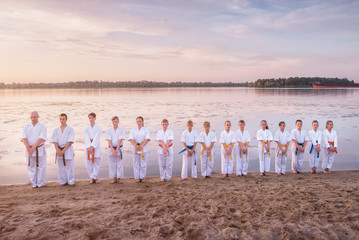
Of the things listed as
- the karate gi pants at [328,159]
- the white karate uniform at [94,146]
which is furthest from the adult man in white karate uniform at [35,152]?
the karate gi pants at [328,159]

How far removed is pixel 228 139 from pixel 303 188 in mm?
2455

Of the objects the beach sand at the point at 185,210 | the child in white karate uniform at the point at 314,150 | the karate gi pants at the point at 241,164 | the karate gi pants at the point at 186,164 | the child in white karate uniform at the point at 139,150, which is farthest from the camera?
the child in white karate uniform at the point at 314,150

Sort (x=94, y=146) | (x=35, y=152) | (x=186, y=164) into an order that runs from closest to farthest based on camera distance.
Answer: (x=35, y=152) → (x=94, y=146) → (x=186, y=164)

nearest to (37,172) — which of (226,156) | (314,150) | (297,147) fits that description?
(226,156)

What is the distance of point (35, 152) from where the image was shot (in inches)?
274

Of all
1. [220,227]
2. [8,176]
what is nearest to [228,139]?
[220,227]

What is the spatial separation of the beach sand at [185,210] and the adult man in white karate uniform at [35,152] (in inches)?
12.7

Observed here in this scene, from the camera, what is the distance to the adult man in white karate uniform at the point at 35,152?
6949 mm

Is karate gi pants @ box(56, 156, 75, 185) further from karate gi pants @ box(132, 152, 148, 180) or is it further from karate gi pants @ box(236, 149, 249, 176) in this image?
karate gi pants @ box(236, 149, 249, 176)

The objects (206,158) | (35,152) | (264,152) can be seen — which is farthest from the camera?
(264,152)

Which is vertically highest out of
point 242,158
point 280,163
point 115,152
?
point 115,152

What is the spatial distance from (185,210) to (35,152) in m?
4.51

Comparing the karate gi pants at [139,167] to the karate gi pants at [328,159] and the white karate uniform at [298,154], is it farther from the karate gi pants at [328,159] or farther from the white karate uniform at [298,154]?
the karate gi pants at [328,159]

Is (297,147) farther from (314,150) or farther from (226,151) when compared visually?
(226,151)
